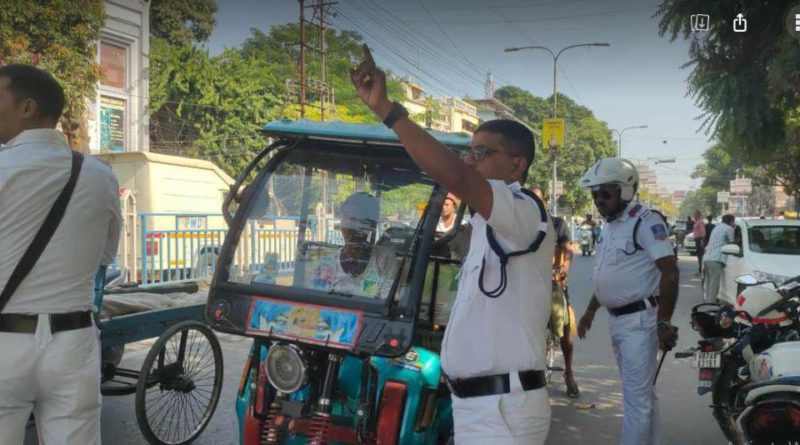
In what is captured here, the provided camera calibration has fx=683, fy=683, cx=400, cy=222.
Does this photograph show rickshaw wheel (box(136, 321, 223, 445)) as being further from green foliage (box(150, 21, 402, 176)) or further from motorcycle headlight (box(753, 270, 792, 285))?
green foliage (box(150, 21, 402, 176))

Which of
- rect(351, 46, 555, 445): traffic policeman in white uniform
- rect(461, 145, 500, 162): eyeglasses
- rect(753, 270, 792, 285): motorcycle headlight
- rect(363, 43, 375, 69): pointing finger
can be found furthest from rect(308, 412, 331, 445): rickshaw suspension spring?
rect(753, 270, 792, 285): motorcycle headlight

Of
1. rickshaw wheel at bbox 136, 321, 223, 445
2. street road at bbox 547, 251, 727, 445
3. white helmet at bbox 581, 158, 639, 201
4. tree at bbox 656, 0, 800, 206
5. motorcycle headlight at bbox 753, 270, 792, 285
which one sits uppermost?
tree at bbox 656, 0, 800, 206

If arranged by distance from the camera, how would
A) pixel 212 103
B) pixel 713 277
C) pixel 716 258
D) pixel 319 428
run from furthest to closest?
pixel 212 103 → pixel 713 277 → pixel 716 258 → pixel 319 428

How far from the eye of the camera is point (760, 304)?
428cm

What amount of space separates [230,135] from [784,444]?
31074 millimetres

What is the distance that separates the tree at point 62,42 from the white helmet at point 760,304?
15.9 meters

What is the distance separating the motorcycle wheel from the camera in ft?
13.5

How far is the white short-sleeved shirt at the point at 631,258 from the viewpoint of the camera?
403cm

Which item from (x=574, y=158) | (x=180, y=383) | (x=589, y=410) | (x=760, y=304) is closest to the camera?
(x=760, y=304)

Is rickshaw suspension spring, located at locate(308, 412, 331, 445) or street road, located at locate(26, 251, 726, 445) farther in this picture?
street road, located at locate(26, 251, 726, 445)

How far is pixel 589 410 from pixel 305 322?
3.50 m

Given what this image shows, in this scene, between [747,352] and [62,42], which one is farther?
[62,42]

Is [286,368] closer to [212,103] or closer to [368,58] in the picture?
[368,58]

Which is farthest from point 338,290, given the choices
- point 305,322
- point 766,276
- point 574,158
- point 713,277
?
point 574,158
